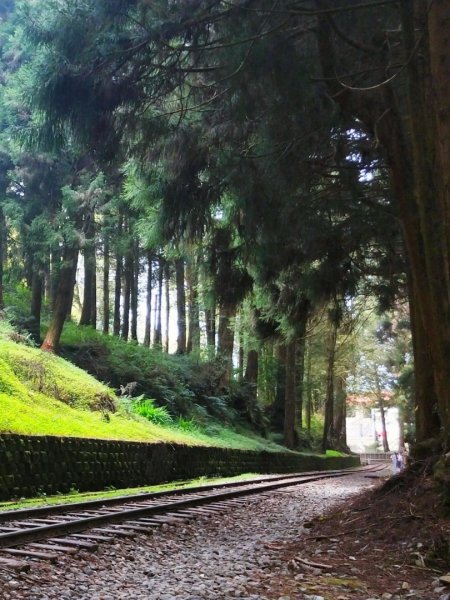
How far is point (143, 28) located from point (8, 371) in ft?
25.2

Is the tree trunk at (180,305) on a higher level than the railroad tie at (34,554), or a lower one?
higher

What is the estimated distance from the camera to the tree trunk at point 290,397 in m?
25.7

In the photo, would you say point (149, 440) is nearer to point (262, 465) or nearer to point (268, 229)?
point (268, 229)

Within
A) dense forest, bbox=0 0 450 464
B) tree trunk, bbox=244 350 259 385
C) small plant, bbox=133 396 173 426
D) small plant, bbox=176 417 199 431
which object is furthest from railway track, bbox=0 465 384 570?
tree trunk, bbox=244 350 259 385

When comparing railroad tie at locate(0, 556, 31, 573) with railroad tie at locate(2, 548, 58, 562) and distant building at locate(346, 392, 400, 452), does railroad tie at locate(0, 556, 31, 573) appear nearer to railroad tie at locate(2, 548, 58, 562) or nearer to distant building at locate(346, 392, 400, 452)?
railroad tie at locate(2, 548, 58, 562)

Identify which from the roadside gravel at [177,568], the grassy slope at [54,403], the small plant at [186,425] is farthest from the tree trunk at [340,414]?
the roadside gravel at [177,568]

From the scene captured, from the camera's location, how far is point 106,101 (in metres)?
7.07

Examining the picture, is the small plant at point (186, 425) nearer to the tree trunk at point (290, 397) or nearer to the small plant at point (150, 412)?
the small plant at point (150, 412)

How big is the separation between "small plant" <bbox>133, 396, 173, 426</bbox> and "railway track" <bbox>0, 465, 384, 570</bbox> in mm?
6837

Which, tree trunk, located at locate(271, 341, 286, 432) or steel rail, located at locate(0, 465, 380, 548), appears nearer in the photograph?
steel rail, located at locate(0, 465, 380, 548)

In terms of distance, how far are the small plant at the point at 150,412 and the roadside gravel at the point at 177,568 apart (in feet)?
30.9

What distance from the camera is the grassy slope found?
10500 mm

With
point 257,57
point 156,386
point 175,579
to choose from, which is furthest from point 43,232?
point 175,579

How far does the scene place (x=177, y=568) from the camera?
5066 millimetres
